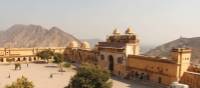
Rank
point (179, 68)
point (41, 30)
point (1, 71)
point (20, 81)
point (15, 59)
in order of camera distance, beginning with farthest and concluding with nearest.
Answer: point (41, 30), point (15, 59), point (1, 71), point (179, 68), point (20, 81)


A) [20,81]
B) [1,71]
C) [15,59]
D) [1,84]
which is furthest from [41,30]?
[20,81]

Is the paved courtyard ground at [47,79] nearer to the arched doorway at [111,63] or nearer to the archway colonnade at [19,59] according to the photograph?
the arched doorway at [111,63]

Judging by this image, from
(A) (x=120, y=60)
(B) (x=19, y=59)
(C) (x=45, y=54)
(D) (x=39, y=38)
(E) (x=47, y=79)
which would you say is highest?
(D) (x=39, y=38)

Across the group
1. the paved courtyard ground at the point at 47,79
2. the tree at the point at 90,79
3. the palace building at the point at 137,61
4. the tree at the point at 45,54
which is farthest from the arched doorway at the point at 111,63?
the tree at the point at 90,79

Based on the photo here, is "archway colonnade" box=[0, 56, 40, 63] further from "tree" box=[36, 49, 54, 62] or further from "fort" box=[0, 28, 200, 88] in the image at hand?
"tree" box=[36, 49, 54, 62]

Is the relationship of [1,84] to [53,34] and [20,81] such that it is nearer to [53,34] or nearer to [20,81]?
[20,81]

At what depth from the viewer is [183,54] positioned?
28938mm

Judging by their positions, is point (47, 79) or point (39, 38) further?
point (39, 38)

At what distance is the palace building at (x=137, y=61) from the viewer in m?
28.8

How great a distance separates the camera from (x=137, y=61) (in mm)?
34594

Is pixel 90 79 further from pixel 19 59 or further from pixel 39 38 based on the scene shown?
pixel 39 38

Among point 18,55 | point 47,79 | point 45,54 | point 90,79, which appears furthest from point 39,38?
point 90,79

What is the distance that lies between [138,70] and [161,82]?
14.0ft

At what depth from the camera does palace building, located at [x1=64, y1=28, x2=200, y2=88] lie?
28.8m
